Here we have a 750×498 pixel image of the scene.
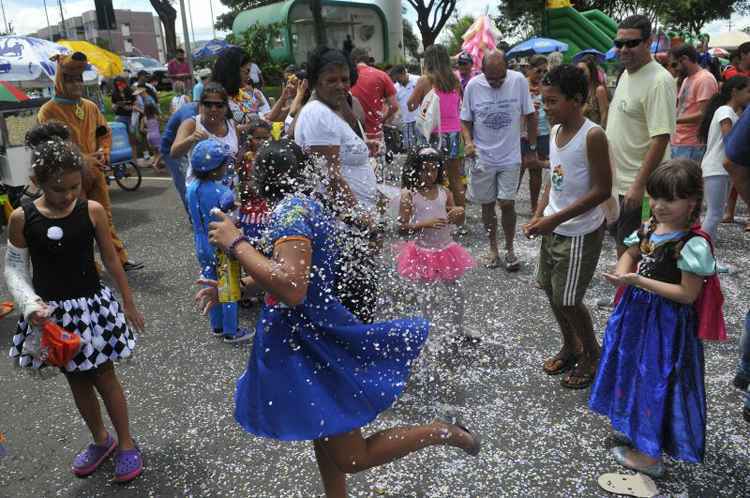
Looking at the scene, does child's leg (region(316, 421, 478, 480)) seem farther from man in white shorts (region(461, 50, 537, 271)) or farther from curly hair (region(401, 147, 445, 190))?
man in white shorts (region(461, 50, 537, 271))

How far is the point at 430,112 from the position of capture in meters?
6.31

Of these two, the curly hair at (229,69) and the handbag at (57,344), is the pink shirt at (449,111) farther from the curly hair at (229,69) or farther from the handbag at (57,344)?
the handbag at (57,344)

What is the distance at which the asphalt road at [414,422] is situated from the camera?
8.56 feet

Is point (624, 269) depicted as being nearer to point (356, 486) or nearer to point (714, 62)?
point (356, 486)

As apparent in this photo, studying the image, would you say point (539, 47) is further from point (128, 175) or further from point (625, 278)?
point (625, 278)

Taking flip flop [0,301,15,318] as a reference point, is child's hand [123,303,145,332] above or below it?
above

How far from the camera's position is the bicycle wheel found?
9.90 metres

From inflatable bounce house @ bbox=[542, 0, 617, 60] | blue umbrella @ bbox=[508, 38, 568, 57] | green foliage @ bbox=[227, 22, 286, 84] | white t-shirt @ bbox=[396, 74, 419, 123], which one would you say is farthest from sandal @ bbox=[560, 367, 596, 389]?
green foliage @ bbox=[227, 22, 286, 84]

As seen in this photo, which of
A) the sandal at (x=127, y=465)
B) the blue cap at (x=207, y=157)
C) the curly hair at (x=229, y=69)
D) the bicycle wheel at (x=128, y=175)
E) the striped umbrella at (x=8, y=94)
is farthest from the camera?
the bicycle wheel at (x=128, y=175)

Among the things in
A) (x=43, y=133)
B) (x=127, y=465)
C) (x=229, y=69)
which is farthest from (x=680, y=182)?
(x=229, y=69)

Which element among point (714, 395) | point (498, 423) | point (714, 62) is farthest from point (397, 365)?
point (714, 62)

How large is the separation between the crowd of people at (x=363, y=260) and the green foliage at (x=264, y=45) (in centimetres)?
2434

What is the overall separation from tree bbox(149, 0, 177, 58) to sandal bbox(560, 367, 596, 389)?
88.8 feet

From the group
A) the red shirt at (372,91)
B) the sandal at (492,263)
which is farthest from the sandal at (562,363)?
the red shirt at (372,91)
